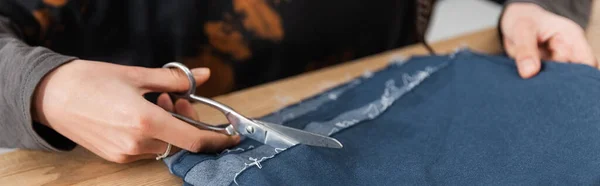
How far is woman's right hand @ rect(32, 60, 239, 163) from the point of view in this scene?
1.47ft

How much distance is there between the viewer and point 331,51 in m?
0.86

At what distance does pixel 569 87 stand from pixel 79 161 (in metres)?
0.45

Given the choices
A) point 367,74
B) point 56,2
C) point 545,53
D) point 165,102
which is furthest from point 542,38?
point 56,2

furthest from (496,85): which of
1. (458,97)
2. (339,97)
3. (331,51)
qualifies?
(331,51)

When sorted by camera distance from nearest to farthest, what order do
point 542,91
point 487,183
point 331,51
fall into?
1. point 487,183
2. point 542,91
3. point 331,51

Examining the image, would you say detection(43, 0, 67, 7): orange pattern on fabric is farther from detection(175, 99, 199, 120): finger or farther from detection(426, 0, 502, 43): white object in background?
detection(426, 0, 502, 43): white object in background

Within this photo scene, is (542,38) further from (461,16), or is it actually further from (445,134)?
(461,16)

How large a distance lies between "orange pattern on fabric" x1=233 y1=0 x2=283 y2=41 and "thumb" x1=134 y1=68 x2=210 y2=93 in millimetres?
215

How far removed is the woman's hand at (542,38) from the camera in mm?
642

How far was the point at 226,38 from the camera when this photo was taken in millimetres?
737

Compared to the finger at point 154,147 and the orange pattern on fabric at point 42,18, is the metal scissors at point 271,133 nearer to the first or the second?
the finger at point 154,147

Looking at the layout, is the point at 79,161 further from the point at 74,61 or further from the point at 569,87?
the point at 569,87

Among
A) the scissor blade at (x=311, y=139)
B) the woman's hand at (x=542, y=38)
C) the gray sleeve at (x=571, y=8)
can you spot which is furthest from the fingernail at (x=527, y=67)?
the scissor blade at (x=311, y=139)

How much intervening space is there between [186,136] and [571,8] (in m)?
0.55
